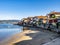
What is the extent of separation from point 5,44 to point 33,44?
19.1ft

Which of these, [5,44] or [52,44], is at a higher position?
[52,44]

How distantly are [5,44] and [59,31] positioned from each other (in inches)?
696

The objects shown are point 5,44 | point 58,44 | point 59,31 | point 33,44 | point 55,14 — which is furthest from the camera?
point 55,14

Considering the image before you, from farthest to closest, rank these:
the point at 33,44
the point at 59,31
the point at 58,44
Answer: the point at 59,31 < the point at 33,44 < the point at 58,44

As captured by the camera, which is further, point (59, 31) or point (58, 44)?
point (59, 31)

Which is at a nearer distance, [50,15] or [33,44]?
[33,44]

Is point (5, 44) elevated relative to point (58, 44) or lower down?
lower down

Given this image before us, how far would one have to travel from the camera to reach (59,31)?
38906 millimetres

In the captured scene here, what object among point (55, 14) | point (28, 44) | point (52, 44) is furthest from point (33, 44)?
point (55, 14)

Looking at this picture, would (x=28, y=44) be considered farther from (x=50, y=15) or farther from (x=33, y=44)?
(x=50, y=15)

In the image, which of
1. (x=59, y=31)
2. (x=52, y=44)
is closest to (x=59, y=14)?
(x=59, y=31)

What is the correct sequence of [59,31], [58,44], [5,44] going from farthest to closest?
1. [59,31]
2. [5,44]
3. [58,44]

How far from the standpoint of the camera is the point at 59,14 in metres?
82.6

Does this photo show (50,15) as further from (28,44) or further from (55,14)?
(28,44)
